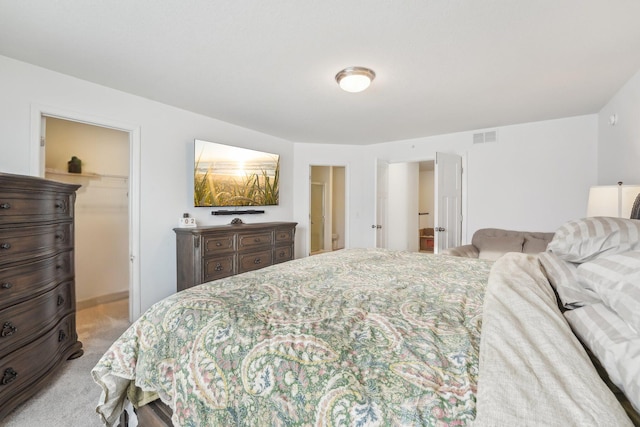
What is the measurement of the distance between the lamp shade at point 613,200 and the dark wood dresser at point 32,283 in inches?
162

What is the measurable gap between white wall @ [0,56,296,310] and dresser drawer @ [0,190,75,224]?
55 cm

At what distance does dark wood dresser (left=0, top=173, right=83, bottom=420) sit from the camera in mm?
1698

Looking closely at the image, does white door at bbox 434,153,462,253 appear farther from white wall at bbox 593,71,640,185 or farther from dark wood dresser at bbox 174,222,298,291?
dark wood dresser at bbox 174,222,298,291

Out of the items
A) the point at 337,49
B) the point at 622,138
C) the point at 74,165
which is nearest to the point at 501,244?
the point at 622,138

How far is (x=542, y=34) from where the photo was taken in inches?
73.5

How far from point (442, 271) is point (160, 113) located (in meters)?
3.39

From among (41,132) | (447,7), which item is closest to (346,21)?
(447,7)

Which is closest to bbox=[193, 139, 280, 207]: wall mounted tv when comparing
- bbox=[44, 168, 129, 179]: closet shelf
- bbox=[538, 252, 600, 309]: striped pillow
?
bbox=[44, 168, 129, 179]: closet shelf

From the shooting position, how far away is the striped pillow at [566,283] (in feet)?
3.54

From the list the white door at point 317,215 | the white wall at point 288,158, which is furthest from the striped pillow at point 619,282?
the white door at point 317,215

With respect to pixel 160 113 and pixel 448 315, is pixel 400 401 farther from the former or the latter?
pixel 160 113

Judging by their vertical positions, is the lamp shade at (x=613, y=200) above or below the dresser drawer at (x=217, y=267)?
above

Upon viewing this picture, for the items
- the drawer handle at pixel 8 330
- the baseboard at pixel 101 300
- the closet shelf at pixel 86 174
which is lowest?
the baseboard at pixel 101 300

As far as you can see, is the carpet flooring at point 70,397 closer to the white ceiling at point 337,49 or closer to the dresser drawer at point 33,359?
the dresser drawer at point 33,359
